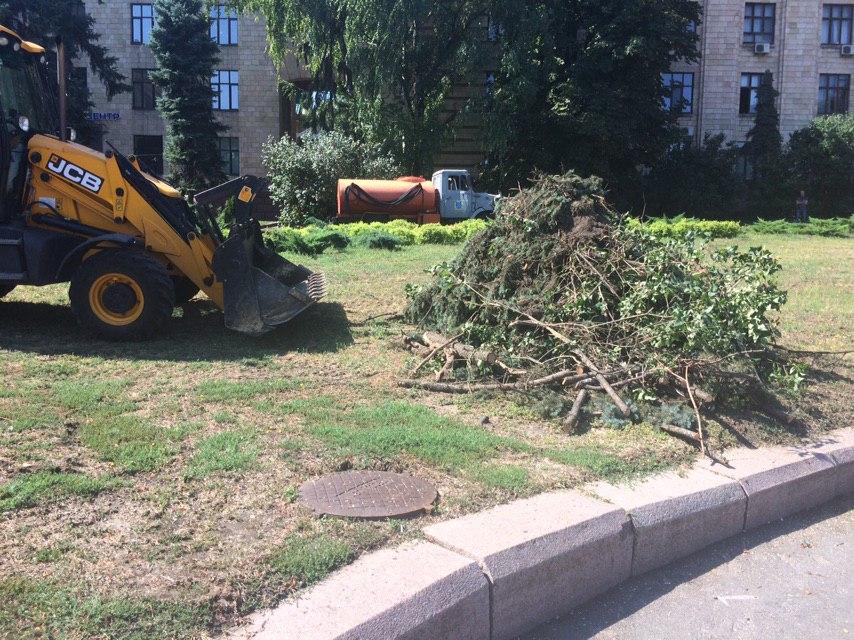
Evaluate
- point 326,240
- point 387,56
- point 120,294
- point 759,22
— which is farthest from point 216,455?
point 759,22

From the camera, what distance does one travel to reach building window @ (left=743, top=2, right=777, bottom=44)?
1778 inches

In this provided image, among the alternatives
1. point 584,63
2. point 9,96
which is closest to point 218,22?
point 584,63

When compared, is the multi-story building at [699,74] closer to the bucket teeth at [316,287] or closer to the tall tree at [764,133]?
the tall tree at [764,133]

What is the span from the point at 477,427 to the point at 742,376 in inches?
84.1

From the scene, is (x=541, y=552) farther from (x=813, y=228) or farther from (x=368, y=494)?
(x=813, y=228)

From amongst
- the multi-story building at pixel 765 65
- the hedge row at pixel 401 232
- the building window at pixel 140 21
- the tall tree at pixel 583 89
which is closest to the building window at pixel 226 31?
the building window at pixel 140 21

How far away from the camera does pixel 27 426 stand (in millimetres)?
5355

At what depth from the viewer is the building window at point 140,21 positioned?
43.0 metres

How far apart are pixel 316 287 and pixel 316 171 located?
20883 millimetres

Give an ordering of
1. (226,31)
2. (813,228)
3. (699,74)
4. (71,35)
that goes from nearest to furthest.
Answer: (813,228), (71,35), (226,31), (699,74)

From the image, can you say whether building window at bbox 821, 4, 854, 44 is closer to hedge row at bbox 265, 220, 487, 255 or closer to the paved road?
hedge row at bbox 265, 220, 487, 255

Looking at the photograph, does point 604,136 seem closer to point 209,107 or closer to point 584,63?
point 584,63

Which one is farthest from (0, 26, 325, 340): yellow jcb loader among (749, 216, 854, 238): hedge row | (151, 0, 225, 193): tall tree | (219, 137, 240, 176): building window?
(219, 137, 240, 176): building window

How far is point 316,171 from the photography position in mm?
29484
